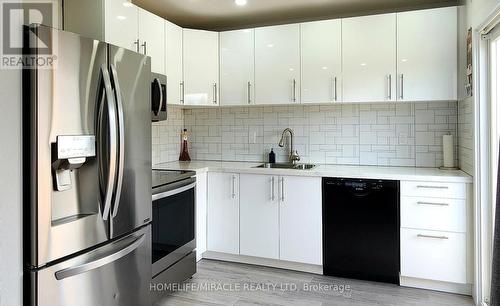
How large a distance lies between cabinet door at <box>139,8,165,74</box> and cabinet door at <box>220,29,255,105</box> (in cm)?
70

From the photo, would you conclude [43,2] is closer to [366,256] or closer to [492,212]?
[366,256]

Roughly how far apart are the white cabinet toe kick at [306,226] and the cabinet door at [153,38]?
3.70 ft

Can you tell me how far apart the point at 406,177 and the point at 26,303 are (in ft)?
8.48

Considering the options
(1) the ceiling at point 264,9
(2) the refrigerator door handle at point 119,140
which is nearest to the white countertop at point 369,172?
(2) the refrigerator door handle at point 119,140

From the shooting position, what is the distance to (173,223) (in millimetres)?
2775

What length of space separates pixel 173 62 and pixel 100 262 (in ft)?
6.80

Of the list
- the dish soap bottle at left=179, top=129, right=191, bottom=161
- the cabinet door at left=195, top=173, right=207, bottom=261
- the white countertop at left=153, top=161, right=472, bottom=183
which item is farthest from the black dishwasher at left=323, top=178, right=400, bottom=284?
the dish soap bottle at left=179, top=129, right=191, bottom=161

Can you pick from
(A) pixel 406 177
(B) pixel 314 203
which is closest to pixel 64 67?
(B) pixel 314 203

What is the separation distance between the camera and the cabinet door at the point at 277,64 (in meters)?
Answer: 3.45

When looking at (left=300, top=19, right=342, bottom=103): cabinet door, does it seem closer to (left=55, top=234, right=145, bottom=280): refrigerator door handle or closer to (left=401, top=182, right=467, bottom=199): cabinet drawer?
(left=401, top=182, right=467, bottom=199): cabinet drawer

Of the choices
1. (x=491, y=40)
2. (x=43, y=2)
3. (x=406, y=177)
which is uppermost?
(x=43, y=2)

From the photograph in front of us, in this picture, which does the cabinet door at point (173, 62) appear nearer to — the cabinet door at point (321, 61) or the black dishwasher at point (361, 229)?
the cabinet door at point (321, 61)

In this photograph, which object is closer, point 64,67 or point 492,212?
point 64,67

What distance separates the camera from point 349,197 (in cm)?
302
